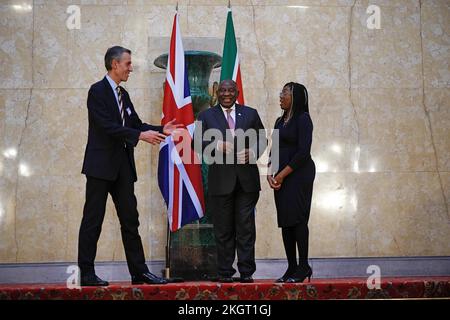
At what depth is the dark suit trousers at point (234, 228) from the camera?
17.4ft

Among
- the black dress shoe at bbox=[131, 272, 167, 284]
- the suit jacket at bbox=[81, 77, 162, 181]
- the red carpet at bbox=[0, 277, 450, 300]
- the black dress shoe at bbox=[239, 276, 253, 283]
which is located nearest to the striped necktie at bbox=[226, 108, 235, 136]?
the suit jacket at bbox=[81, 77, 162, 181]

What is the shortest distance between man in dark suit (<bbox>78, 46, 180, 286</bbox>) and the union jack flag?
105 centimetres

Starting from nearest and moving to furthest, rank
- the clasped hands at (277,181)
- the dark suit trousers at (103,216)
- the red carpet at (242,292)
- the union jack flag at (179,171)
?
the red carpet at (242,292), the dark suit trousers at (103,216), the clasped hands at (277,181), the union jack flag at (179,171)

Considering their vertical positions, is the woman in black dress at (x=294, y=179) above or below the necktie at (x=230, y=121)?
below

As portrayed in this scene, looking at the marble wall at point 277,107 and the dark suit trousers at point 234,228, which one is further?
the marble wall at point 277,107

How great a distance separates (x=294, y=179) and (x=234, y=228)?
0.60 meters

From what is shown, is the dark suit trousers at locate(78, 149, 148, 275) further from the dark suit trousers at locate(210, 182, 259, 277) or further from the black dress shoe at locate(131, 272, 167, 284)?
the dark suit trousers at locate(210, 182, 259, 277)

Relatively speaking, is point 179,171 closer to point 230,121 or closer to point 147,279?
point 230,121

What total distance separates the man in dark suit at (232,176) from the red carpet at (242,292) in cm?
94

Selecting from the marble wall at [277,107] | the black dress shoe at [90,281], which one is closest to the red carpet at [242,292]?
the black dress shoe at [90,281]

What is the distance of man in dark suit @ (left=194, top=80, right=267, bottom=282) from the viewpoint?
17.5ft

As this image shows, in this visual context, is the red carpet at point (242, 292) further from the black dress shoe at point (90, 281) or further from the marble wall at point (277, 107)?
the marble wall at point (277, 107)

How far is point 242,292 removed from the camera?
4328mm
